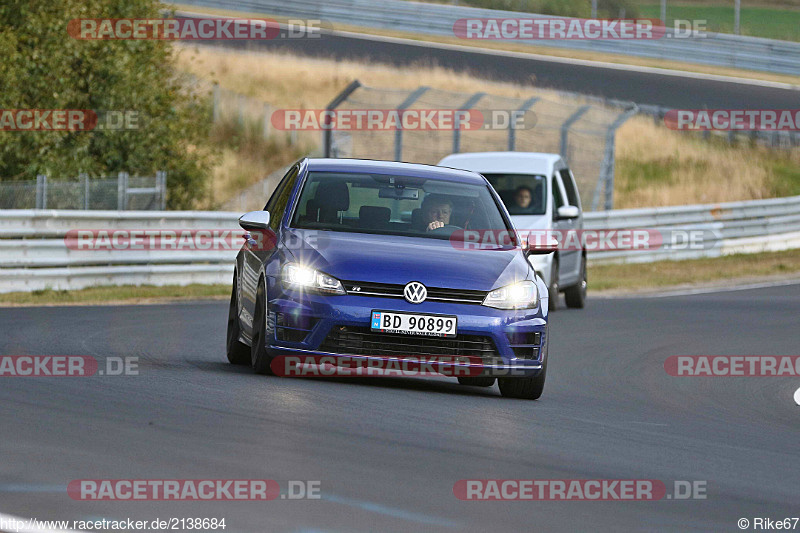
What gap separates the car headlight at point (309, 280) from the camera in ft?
30.6

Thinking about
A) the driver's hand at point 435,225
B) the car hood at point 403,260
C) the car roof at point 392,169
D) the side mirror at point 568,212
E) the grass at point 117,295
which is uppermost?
the car roof at point 392,169

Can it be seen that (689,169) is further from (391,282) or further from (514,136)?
(391,282)

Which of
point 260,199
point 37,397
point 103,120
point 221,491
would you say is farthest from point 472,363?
point 260,199

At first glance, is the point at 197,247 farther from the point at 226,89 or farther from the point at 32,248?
the point at 226,89

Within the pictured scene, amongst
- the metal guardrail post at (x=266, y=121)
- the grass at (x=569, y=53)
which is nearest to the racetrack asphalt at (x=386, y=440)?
the metal guardrail post at (x=266, y=121)

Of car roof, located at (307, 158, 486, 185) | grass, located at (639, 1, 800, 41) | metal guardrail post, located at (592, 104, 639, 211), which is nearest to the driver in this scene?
car roof, located at (307, 158, 486, 185)

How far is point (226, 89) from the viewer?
3869 centimetres

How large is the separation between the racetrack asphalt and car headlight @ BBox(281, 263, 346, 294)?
0.62 metres

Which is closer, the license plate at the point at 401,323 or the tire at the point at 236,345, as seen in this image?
the license plate at the point at 401,323

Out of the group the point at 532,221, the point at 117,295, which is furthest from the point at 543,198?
the point at 117,295

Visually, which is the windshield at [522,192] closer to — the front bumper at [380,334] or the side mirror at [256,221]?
the side mirror at [256,221]

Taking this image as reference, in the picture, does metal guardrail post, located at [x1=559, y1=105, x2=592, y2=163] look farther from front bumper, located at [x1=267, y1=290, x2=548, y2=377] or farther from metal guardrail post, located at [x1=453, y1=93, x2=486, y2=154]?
front bumper, located at [x1=267, y1=290, x2=548, y2=377]

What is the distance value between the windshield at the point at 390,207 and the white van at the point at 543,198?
6448 millimetres

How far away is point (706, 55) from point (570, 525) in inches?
1472
